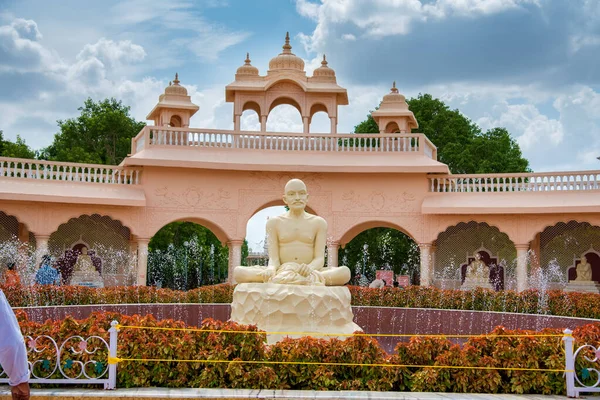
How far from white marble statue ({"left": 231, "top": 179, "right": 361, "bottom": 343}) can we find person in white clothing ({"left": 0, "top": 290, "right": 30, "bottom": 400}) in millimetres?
4561

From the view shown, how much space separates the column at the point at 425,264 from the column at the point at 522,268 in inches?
87.3

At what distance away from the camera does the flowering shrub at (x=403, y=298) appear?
1329 centimetres

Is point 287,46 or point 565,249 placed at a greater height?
point 287,46

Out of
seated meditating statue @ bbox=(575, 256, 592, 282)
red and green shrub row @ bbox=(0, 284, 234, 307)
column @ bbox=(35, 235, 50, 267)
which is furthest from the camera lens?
seated meditating statue @ bbox=(575, 256, 592, 282)

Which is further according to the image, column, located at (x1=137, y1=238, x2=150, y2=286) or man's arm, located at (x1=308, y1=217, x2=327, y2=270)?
column, located at (x1=137, y1=238, x2=150, y2=286)

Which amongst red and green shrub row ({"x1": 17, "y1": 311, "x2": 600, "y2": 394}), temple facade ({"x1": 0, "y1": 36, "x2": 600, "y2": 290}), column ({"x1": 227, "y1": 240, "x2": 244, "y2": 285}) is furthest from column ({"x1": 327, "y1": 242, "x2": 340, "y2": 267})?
red and green shrub row ({"x1": 17, "y1": 311, "x2": 600, "y2": 394})

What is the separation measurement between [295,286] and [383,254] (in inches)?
727

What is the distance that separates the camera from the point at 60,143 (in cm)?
3234

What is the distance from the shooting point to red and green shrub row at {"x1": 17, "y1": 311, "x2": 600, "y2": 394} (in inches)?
251

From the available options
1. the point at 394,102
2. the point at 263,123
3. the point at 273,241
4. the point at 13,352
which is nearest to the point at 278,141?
the point at 263,123

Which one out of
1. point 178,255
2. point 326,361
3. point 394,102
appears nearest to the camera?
point 326,361

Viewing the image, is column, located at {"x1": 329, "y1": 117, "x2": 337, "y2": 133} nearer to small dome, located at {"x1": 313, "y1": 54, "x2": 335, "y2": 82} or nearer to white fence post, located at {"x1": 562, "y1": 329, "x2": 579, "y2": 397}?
small dome, located at {"x1": 313, "y1": 54, "x2": 335, "y2": 82}

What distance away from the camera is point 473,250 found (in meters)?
20.9

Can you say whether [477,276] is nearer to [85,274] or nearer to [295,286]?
[85,274]
